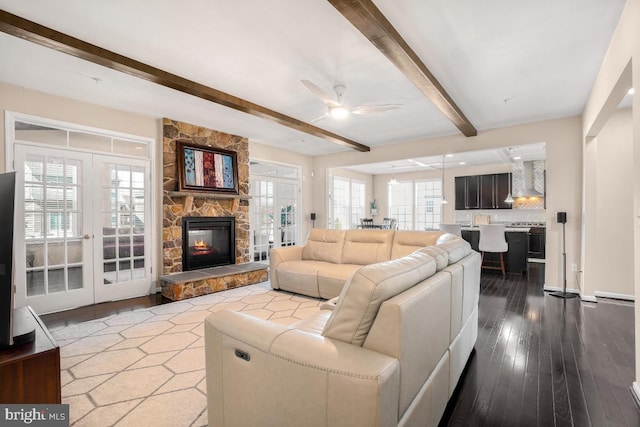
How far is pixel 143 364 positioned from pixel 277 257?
2.45 metres

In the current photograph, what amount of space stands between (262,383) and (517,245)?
6.50 m

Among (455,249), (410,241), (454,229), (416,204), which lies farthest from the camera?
(416,204)

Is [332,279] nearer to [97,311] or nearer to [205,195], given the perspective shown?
[205,195]

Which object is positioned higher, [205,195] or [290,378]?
[205,195]

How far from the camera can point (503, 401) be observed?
1915mm

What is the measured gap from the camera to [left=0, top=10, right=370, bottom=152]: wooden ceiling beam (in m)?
2.29

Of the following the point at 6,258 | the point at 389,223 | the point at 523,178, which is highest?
the point at 523,178

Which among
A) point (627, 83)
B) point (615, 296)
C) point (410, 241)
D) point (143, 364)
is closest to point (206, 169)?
point (143, 364)

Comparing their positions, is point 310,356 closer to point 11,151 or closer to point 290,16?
point 290,16

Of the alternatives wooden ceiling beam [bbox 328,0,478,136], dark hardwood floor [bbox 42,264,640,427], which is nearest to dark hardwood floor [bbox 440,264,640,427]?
dark hardwood floor [bbox 42,264,640,427]

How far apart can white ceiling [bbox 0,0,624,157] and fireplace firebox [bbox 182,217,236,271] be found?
1801mm

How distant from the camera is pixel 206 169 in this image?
5.09m

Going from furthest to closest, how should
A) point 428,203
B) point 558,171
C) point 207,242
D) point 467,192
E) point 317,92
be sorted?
point 428,203
point 467,192
point 207,242
point 558,171
point 317,92

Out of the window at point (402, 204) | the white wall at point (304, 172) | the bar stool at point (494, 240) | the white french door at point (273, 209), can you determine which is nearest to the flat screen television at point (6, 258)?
the white french door at point (273, 209)
